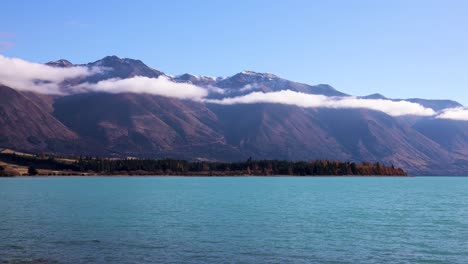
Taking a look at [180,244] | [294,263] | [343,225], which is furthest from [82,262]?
[343,225]

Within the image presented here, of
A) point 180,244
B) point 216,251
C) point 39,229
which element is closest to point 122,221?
point 39,229

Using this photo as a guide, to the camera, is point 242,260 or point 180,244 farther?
point 180,244

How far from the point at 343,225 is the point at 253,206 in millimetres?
44477

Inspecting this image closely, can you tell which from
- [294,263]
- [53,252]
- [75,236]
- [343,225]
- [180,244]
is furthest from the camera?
[343,225]

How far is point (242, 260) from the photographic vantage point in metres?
68.2

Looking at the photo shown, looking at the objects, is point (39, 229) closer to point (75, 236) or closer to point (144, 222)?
point (75, 236)

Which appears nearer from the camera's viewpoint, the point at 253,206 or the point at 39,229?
the point at 39,229

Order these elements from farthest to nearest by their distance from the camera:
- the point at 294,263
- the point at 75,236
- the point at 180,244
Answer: the point at 75,236
the point at 180,244
the point at 294,263

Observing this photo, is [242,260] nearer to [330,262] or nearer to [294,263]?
[294,263]

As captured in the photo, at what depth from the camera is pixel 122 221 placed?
106000 mm

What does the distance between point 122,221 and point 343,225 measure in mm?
40458

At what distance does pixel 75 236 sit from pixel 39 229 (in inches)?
432

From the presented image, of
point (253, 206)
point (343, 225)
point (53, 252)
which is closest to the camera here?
point (53, 252)

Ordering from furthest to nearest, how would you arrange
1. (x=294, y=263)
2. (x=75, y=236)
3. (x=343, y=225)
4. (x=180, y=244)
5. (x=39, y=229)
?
(x=343, y=225) < (x=39, y=229) < (x=75, y=236) < (x=180, y=244) < (x=294, y=263)
